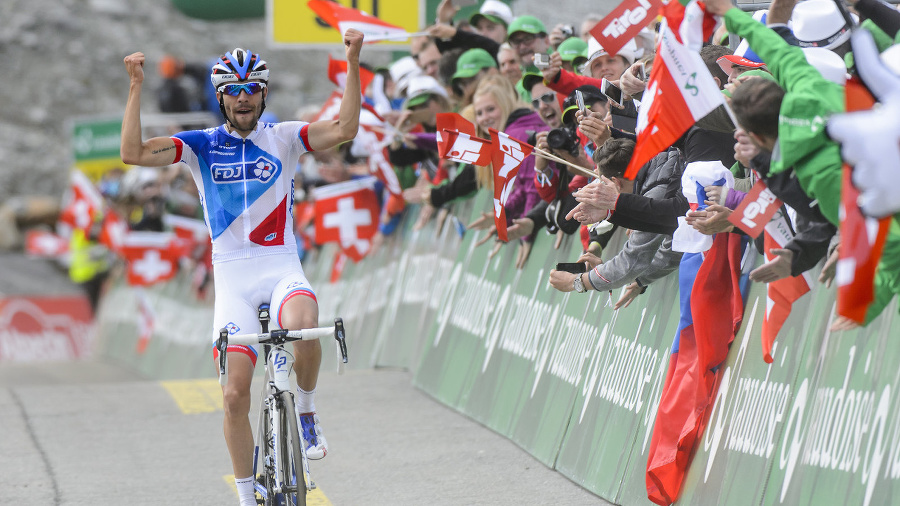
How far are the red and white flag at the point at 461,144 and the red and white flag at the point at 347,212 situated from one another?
5.92 meters

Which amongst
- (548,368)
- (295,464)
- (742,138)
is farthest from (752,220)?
(548,368)

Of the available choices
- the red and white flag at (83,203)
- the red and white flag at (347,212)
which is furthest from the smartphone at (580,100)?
the red and white flag at (83,203)

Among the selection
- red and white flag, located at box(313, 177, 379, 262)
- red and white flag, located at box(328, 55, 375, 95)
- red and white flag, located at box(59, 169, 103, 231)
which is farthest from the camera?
red and white flag, located at box(59, 169, 103, 231)

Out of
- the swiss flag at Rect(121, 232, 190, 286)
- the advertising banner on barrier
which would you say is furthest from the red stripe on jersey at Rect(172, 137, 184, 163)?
the swiss flag at Rect(121, 232, 190, 286)

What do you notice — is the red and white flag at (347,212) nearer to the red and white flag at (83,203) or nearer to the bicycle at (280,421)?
the bicycle at (280,421)

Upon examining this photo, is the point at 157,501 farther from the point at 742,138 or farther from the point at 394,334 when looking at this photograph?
the point at 394,334

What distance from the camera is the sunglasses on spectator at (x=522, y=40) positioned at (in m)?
9.81

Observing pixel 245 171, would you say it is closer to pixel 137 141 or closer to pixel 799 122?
pixel 137 141

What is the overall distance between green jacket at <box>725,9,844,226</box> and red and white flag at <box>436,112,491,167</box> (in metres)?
3.52

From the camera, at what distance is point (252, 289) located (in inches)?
256

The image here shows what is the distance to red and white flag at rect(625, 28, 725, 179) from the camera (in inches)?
214

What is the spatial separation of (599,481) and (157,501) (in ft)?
8.30

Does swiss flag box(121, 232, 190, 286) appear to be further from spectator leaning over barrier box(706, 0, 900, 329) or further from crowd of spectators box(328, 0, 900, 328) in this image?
spectator leaning over barrier box(706, 0, 900, 329)

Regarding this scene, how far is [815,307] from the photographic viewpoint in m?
5.62
